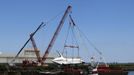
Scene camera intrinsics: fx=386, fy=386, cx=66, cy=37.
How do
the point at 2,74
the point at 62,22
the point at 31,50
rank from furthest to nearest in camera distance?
the point at 31,50
the point at 62,22
the point at 2,74

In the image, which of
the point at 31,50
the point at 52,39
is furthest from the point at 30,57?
the point at 52,39

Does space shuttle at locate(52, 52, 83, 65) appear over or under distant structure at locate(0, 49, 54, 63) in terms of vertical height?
under

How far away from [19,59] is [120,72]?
71269mm

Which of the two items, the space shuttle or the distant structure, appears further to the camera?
the distant structure

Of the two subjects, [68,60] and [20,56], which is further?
[20,56]

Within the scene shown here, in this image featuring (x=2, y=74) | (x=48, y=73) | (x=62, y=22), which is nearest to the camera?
(x=2, y=74)

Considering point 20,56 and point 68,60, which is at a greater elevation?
point 20,56

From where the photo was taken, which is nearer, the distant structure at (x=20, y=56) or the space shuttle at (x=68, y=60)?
the space shuttle at (x=68, y=60)

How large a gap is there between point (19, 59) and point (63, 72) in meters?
73.7

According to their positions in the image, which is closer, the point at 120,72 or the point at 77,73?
the point at 77,73

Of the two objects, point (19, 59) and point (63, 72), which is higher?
point (19, 59)

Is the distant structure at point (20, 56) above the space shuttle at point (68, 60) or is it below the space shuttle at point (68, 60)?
above

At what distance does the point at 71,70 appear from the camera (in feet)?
289

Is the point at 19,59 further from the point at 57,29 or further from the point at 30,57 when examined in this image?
the point at 57,29
